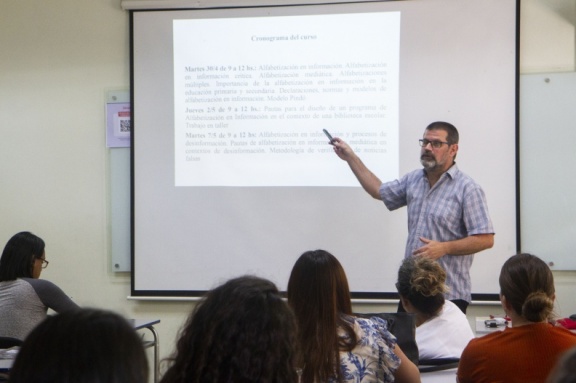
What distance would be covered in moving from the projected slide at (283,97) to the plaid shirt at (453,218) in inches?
28.3

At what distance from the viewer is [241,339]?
4.09 feet

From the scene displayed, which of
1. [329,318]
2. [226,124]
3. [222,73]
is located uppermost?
[222,73]

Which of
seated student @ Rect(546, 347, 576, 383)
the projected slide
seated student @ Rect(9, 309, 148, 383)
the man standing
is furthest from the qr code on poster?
seated student @ Rect(546, 347, 576, 383)

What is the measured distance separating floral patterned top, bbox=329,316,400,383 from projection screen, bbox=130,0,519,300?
8.18 ft

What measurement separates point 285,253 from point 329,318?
9.04 ft

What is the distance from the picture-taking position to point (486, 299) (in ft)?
14.8

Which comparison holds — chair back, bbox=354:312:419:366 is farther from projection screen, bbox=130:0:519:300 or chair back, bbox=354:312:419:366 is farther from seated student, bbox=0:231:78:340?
projection screen, bbox=130:0:519:300

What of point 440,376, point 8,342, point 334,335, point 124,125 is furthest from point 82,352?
point 124,125

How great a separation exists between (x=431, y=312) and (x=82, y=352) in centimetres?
203

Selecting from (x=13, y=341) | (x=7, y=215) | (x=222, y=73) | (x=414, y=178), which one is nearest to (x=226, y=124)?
(x=222, y=73)

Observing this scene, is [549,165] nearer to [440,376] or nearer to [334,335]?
[440,376]

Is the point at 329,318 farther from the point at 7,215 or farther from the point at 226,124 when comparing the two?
the point at 7,215

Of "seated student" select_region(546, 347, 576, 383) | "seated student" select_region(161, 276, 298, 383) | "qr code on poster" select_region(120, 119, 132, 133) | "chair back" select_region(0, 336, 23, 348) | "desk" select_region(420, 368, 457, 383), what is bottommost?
"chair back" select_region(0, 336, 23, 348)

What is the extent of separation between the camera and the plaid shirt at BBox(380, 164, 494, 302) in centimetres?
386
